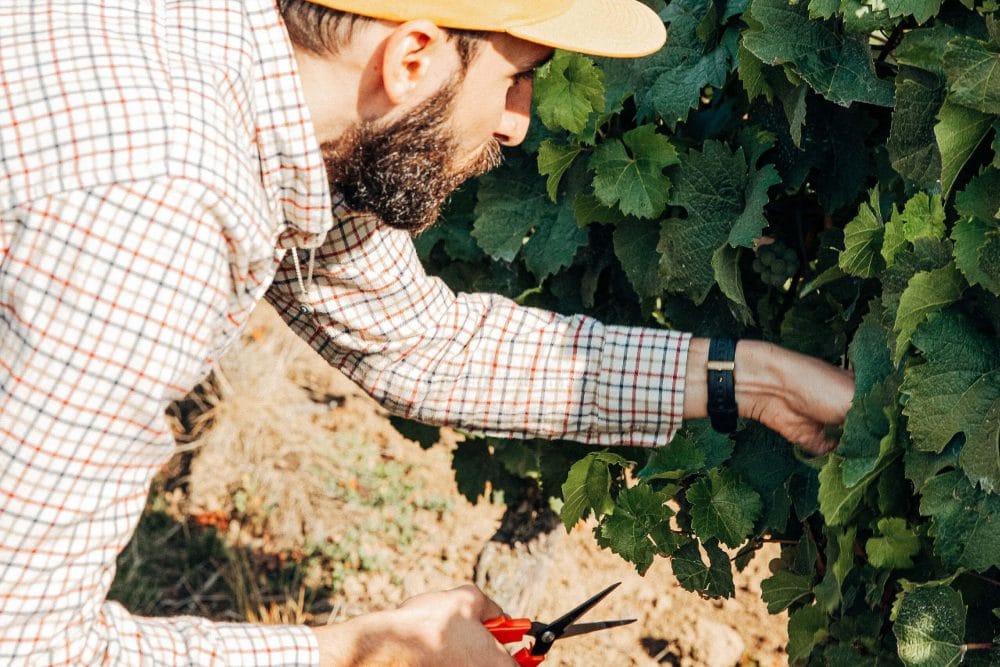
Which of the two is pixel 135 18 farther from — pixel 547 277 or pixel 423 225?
pixel 547 277

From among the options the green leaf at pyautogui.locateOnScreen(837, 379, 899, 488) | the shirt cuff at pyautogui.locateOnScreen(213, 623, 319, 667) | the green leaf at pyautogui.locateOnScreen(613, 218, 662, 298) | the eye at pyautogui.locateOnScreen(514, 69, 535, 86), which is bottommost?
the shirt cuff at pyautogui.locateOnScreen(213, 623, 319, 667)

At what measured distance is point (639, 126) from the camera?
7.89 feet

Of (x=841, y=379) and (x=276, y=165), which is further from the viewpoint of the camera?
(x=841, y=379)

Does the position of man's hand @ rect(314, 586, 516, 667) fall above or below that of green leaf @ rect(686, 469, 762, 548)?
below

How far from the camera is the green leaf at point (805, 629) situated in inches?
86.4

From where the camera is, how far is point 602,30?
214 cm

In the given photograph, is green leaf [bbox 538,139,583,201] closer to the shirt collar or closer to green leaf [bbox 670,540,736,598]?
the shirt collar

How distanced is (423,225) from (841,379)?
0.83 metres

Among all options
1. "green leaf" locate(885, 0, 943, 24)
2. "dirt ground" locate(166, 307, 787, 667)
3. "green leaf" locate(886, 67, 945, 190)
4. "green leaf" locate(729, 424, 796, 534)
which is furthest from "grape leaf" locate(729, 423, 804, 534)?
"dirt ground" locate(166, 307, 787, 667)

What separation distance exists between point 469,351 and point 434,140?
0.54m

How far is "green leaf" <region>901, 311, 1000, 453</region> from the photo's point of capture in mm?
1819

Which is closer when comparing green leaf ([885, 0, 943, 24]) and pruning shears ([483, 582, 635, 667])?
green leaf ([885, 0, 943, 24])

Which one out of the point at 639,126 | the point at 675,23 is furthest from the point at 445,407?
the point at 675,23

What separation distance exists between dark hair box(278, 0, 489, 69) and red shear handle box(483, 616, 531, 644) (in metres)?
1.18
